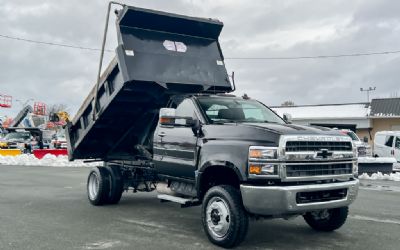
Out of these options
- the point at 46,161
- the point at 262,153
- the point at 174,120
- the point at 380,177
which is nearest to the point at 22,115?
the point at 46,161

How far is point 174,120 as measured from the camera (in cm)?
671

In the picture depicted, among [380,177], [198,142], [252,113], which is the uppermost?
[252,113]

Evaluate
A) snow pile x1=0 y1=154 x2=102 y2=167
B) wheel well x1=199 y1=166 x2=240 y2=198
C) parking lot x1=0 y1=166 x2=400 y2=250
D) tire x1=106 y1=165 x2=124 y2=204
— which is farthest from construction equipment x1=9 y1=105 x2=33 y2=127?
wheel well x1=199 y1=166 x2=240 y2=198

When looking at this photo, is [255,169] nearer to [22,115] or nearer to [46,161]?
[46,161]

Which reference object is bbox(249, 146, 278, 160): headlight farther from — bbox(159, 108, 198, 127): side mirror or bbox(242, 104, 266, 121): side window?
bbox(242, 104, 266, 121): side window

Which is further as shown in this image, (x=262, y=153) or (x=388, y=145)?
(x=388, y=145)

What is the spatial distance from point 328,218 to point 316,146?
1.68 metres

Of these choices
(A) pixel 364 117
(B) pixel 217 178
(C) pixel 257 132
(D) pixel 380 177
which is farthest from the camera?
(A) pixel 364 117

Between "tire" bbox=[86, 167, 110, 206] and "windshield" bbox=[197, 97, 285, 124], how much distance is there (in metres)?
3.18

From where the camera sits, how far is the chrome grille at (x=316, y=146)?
556cm

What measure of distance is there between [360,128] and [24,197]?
27.0m

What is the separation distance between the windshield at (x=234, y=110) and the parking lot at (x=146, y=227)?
1717 millimetres

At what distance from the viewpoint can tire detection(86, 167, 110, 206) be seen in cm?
920

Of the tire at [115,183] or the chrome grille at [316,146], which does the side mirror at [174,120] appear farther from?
the tire at [115,183]
